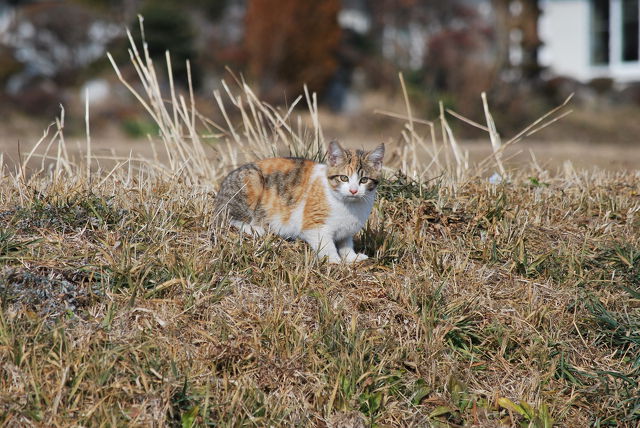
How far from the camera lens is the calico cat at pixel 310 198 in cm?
399

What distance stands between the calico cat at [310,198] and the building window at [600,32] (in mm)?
18720

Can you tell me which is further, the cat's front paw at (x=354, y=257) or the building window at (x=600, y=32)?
the building window at (x=600, y=32)

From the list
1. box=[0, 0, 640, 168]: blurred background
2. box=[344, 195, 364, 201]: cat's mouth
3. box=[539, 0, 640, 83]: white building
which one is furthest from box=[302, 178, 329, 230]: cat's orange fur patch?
box=[539, 0, 640, 83]: white building

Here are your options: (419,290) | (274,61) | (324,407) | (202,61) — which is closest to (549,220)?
(419,290)

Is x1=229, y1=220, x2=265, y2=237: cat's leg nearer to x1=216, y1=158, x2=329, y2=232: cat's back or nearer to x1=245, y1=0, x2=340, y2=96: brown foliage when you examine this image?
x1=216, y1=158, x2=329, y2=232: cat's back

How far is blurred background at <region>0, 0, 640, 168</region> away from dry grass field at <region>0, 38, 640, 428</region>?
333 inches

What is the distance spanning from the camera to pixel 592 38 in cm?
2111

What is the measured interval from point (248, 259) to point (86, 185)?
49.9 inches

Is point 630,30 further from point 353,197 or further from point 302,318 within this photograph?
point 302,318

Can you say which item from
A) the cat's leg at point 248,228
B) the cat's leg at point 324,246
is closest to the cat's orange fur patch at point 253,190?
the cat's leg at point 248,228

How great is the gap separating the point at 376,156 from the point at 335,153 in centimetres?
24

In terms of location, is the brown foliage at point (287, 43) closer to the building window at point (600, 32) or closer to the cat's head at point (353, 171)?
the building window at point (600, 32)

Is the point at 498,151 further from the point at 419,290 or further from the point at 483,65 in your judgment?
the point at 483,65

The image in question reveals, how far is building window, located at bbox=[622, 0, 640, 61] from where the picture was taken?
20.2 meters
